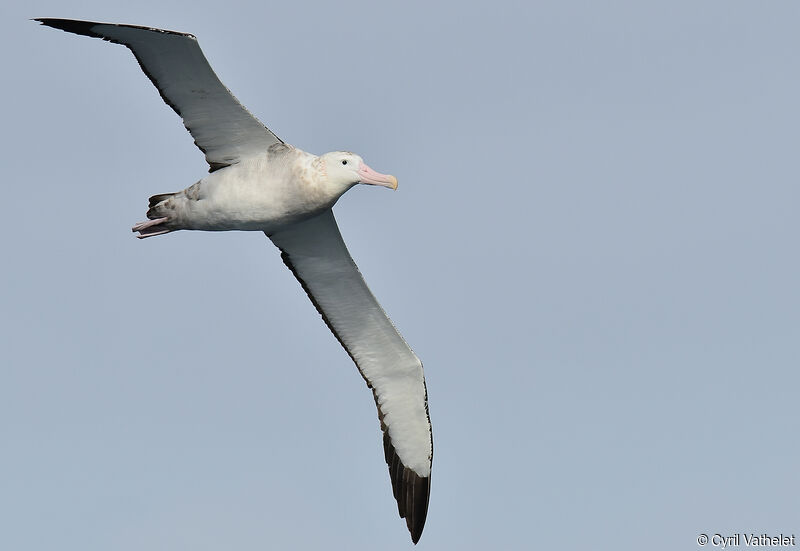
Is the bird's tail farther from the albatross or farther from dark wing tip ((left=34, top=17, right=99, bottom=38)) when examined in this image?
dark wing tip ((left=34, top=17, right=99, bottom=38))

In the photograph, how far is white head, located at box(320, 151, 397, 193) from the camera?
14.9 metres

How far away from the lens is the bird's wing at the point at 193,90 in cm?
1399

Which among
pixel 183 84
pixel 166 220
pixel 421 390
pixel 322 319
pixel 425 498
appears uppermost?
pixel 183 84

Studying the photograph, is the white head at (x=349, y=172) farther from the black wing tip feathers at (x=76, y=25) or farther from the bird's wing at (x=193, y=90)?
the black wing tip feathers at (x=76, y=25)

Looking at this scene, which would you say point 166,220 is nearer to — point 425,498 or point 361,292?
point 361,292

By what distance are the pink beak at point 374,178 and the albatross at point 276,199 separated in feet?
0.04

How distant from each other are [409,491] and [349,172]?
544 cm

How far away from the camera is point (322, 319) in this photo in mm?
17719

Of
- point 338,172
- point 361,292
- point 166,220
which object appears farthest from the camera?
point 361,292

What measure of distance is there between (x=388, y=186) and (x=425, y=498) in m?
5.29

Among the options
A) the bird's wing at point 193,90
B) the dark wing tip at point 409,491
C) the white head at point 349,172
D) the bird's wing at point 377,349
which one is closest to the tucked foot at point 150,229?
the bird's wing at point 193,90

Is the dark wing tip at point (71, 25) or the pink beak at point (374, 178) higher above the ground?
the dark wing tip at point (71, 25)

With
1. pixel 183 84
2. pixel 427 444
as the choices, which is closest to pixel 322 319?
pixel 427 444

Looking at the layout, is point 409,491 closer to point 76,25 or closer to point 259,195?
point 259,195
